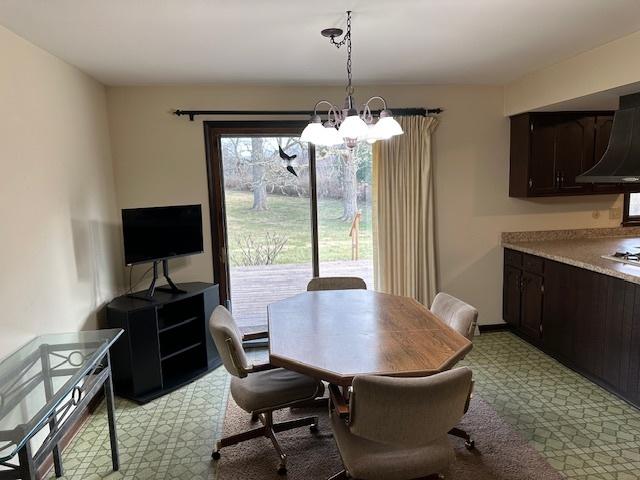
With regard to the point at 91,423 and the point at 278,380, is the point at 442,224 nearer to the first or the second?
the point at 278,380

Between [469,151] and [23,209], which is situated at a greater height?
[469,151]

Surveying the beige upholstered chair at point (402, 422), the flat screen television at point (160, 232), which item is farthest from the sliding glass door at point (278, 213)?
the beige upholstered chair at point (402, 422)

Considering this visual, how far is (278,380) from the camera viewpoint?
2.55m

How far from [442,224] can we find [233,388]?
269cm

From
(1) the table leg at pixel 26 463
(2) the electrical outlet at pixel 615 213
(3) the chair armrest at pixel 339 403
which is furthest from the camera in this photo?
(2) the electrical outlet at pixel 615 213

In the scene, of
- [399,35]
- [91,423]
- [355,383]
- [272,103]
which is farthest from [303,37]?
[91,423]

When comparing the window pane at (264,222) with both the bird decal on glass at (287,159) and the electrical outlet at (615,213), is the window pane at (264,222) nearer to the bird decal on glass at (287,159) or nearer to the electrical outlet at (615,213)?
the bird decal on glass at (287,159)

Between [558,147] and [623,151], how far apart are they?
0.92 metres

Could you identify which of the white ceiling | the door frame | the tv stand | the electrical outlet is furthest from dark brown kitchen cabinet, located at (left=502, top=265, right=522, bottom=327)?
the tv stand

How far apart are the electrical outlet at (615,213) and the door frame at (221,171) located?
10.0 ft

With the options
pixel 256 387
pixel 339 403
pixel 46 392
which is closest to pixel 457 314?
pixel 339 403

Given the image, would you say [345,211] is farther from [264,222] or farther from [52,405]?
[52,405]

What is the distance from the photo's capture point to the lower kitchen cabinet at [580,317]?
9.68 ft

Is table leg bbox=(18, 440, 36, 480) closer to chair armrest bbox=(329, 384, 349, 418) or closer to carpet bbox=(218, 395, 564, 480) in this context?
carpet bbox=(218, 395, 564, 480)
